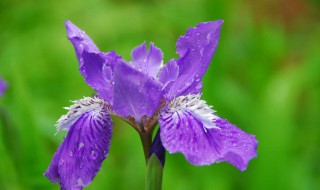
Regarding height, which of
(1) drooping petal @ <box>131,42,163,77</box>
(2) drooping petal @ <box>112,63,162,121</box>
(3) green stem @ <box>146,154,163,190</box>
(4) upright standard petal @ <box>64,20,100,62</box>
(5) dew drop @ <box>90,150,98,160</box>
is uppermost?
(4) upright standard petal @ <box>64,20,100,62</box>

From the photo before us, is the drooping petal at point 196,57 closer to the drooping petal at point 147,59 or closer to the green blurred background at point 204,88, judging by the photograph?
the drooping petal at point 147,59

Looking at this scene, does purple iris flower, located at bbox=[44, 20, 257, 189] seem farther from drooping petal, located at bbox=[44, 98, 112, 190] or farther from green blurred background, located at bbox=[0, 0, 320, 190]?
green blurred background, located at bbox=[0, 0, 320, 190]

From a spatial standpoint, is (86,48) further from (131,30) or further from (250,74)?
(131,30)

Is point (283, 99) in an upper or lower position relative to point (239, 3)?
lower

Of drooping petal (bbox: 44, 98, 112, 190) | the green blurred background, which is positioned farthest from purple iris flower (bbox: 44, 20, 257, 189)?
the green blurred background

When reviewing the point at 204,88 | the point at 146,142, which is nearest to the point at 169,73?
the point at 146,142

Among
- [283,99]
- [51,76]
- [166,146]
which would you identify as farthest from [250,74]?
[166,146]

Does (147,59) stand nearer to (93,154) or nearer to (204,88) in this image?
(93,154)
